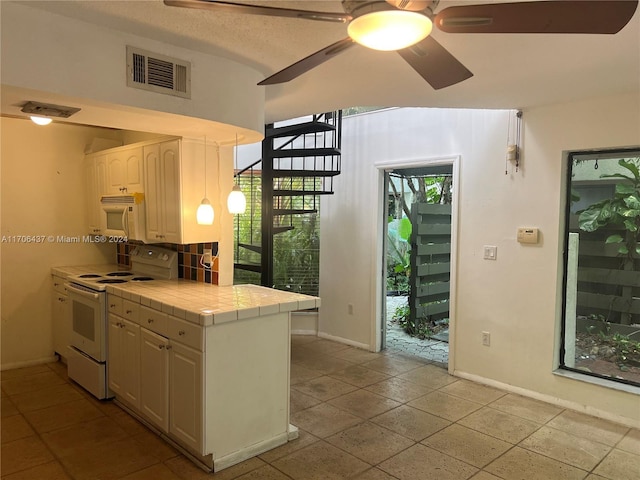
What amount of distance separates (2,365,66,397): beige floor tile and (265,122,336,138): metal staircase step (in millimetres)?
2952

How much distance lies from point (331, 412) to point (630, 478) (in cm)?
184

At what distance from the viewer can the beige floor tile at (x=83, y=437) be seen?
9.07ft

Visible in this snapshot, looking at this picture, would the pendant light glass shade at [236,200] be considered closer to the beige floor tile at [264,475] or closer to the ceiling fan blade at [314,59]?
the ceiling fan blade at [314,59]

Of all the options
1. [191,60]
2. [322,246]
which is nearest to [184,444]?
[191,60]

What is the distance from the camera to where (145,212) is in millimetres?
3711

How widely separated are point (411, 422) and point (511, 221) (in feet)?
5.92

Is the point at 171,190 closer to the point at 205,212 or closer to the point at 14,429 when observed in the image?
the point at 205,212

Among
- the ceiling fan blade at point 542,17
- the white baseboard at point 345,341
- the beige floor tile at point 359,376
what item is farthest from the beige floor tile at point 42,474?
the white baseboard at point 345,341

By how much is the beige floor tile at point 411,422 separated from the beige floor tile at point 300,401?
0.52 metres

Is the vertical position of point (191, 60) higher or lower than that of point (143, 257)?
higher

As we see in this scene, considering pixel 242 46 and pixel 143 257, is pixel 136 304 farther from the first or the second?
pixel 242 46

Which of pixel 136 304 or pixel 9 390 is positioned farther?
pixel 9 390

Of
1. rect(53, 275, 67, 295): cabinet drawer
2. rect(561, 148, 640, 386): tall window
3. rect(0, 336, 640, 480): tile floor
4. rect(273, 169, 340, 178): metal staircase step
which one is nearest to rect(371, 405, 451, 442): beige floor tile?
rect(0, 336, 640, 480): tile floor

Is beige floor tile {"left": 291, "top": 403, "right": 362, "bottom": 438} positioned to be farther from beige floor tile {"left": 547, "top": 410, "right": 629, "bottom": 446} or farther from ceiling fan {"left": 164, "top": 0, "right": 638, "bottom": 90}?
ceiling fan {"left": 164, "top": 0, "right": 638, "bottom": 90}
